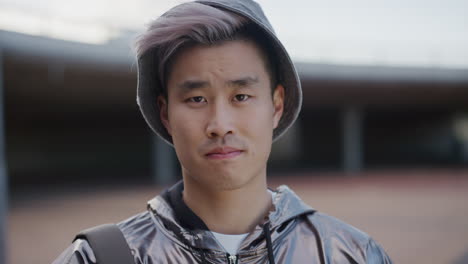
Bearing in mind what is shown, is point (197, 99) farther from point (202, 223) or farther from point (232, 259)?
point (232, 259)

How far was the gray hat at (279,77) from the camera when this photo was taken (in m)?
1.49

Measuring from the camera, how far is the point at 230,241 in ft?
4.94

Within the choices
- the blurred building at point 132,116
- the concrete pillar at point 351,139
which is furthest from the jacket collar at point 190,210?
the concrete pillar at point 351,139

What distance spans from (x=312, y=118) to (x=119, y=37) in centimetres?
1795

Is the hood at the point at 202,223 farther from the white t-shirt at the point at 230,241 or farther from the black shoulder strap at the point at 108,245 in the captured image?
the black shoulder strap at the point at 108,245

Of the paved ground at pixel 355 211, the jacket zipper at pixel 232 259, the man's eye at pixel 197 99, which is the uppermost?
the man's eye at pixel 197 99

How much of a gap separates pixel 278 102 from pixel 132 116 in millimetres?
22494

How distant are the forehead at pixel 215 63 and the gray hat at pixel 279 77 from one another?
112 mm

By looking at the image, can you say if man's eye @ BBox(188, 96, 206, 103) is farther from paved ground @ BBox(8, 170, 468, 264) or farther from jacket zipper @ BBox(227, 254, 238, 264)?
paved ground @ BBox(8, 170, 468, 264)

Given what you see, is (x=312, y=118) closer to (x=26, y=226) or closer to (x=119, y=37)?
(x=119, y=37)

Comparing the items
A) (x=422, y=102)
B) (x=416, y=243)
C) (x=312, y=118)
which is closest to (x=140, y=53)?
(x=416, y=243)

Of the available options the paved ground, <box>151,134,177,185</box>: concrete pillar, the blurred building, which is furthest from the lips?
<box>151,134,177,185</box>: concrete pillar

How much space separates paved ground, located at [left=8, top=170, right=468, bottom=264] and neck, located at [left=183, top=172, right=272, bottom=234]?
4935 millimetres

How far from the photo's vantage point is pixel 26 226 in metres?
8.78
